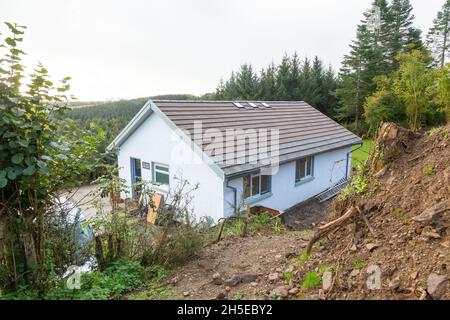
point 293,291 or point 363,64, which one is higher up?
point 363,64

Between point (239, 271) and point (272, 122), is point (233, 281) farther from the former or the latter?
point (272, 122)

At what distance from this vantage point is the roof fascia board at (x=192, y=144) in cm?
920

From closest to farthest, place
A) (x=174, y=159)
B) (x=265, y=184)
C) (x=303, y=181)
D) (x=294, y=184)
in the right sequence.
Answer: (x=174, y=159), (x=265, y=184), (x=294, y=184), (x=303, y=181)

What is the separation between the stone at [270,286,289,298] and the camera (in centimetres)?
332

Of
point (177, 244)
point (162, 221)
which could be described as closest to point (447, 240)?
point (177, 244)

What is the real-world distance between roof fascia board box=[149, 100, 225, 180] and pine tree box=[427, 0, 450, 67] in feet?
119

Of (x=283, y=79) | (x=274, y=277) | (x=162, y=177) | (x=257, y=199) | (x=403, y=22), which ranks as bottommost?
(x=257, y=199)

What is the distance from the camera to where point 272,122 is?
552 inches

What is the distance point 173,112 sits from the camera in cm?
1094

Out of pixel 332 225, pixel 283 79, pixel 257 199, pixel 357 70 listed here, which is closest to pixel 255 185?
pixel 257 199

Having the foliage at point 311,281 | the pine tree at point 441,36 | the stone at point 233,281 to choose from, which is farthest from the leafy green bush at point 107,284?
the pine tree at point 441,36

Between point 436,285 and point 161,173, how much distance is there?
10.1 metres

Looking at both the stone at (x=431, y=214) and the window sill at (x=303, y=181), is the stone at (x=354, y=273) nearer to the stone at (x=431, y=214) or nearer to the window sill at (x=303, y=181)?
the stone at (x=431, y=214)

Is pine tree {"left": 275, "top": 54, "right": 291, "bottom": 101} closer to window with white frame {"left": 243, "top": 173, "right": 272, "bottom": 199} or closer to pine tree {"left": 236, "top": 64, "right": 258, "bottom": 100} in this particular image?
pine tree {"left": 236, "top": 64, "right": 258, "bottom": 100}
